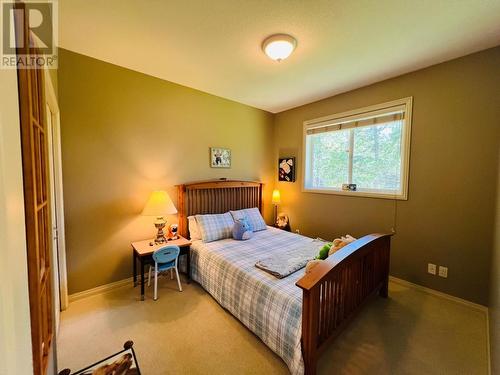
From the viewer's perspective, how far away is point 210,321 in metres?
2.08

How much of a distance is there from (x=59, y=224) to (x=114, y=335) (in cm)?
121

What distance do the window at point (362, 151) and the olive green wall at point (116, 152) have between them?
1.85 metres

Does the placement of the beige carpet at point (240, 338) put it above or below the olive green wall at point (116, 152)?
below

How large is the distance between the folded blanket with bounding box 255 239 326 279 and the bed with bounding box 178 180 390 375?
0.06 metres

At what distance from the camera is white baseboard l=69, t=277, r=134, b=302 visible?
7.79 ft

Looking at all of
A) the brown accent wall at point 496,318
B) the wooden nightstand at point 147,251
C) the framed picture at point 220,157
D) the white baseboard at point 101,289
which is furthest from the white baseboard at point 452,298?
the white baseboard at point 101,289

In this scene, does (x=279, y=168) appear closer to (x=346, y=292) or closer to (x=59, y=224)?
(x=346, y=292)

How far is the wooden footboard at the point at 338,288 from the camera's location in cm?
138

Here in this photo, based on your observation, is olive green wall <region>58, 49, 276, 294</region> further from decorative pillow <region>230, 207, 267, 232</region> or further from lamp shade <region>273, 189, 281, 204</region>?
lamp shade <region>273, 189, 281, 204</region>

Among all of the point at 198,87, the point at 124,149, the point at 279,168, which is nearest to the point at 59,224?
the point at 124,149

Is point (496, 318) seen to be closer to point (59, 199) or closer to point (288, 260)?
point (288, 260)

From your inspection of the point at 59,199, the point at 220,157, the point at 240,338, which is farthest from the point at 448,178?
the point at 59,199

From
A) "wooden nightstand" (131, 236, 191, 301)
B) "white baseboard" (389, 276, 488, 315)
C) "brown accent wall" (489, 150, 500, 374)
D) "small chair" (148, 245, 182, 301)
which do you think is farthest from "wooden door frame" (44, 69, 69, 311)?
"white baseboard" (389, 276, 488, 315)

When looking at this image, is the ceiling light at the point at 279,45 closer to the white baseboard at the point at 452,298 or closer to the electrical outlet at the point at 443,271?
the electrical outlet at the point at 443,271
